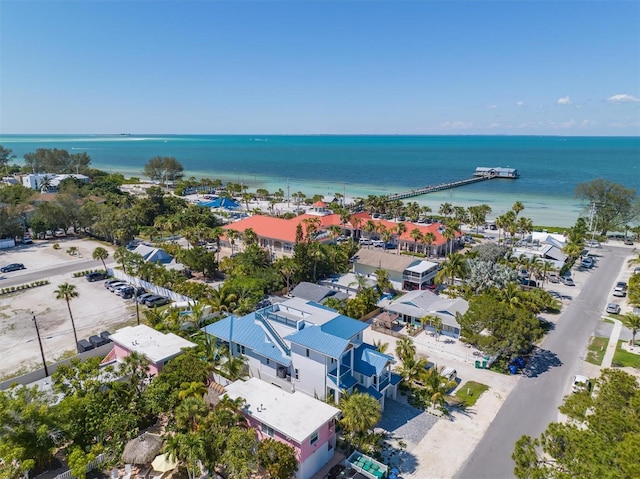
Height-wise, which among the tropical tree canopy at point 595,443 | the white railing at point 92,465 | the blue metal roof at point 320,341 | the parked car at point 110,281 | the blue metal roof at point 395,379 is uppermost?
the tropical tree canopy at point 595,443

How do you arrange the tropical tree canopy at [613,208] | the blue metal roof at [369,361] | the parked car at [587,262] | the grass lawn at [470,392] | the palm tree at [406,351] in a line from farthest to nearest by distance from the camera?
the tropical tree canopy at [613,208] < the parked car at [587,262] < the palm tree at [406,351] < the grass lawn at [470,392] < the blue metal roof at [369,361]

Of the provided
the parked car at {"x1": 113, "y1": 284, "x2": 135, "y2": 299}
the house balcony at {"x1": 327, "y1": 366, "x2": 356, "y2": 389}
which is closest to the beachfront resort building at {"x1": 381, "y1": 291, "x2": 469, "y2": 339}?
the house balcony at {"x1": 327, "y1": 366, "x2": 356, "y2": 389}

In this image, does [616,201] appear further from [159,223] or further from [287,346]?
[159,223]

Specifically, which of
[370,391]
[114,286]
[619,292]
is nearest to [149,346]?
[370,391]

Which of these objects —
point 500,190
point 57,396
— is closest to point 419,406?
point 57,396

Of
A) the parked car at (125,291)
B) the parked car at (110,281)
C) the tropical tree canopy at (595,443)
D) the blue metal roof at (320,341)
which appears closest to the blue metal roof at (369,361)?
the blue metal roof at (320,341)

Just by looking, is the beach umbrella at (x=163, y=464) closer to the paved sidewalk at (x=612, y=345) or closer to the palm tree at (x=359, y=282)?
the palm tree at (x=359, y=282)

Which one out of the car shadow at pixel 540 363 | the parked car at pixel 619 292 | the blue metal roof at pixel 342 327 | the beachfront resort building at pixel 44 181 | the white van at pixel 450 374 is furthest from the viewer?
the beachfront resort building at pixel 44 181
